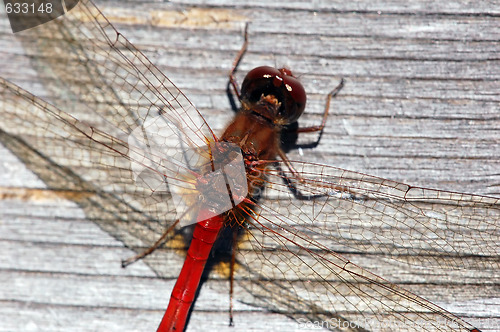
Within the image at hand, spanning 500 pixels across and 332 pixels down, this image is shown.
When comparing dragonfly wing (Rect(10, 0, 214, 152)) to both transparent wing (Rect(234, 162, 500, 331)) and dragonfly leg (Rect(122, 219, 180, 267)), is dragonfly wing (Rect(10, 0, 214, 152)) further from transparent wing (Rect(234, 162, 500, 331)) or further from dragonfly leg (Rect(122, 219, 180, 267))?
transparent wing (Rect(234, 162, 500, 331))

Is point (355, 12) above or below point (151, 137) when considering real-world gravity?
Result: above

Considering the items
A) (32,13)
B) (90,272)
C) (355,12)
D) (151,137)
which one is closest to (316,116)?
(355,12)

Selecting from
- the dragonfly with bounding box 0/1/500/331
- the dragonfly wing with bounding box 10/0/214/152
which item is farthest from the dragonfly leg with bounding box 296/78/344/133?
the dragonfly wing with bounding box 10/0/214/152

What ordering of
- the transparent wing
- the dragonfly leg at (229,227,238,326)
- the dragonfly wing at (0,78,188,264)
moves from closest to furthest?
1. the transparent wing
2. the dragonfly leg at (229,227,238,326)
3. the dragonfly wing at (0,78,188,264)

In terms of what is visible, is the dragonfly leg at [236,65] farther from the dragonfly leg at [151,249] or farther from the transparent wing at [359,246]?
the dragonfly leg at [151,249]

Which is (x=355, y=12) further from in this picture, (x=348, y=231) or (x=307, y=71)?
(x=348, y=231)

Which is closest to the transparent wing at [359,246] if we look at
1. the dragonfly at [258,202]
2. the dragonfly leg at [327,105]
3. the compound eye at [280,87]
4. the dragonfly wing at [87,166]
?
the dragonfly at [258,202]

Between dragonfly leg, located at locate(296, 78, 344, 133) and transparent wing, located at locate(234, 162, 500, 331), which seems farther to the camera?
dragonfly leg, located at locate(296, 78, 344, 133)

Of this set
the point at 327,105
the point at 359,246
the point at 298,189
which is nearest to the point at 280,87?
the point at 327,105
